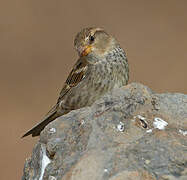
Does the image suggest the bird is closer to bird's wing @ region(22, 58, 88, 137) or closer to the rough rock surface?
bird's wing @ region(22, 58, 88, 137)

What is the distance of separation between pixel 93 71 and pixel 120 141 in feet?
5.50

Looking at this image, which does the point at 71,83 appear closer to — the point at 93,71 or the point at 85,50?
the point at 93,71

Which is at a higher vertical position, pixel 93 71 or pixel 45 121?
pixel 93 71

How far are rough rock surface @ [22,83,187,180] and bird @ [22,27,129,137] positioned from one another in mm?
1141

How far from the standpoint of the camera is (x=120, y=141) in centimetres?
306

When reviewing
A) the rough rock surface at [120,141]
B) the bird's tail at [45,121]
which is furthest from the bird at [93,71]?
the rough rock surface at [120,141]

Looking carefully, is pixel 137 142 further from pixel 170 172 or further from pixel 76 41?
pixel 76 41

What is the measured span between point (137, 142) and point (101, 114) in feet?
1.01

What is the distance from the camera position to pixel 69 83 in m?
4.94

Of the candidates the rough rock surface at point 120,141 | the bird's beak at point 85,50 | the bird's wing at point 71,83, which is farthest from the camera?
the bird's wing at point 71,83

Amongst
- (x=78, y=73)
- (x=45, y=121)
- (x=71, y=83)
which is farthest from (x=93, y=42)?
(x=45, y=121)

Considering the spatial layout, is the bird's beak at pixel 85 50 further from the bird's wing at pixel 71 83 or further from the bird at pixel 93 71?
the bird's wing at pixel 71 83

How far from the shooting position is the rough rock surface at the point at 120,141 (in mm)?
2914

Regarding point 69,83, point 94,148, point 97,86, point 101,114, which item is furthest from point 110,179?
point 69,83
